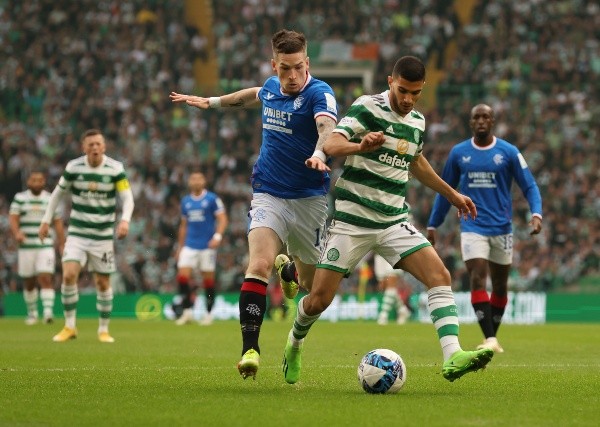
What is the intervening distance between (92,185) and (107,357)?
382 cm

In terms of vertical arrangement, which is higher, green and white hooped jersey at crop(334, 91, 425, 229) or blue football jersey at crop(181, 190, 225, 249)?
green and white hooped jersey at crop(334, 91, 425, 229)

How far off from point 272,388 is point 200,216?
13.5 m

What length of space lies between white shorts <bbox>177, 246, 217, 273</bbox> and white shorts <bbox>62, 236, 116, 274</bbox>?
21.6 feet

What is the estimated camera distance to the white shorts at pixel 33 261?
2084 cm

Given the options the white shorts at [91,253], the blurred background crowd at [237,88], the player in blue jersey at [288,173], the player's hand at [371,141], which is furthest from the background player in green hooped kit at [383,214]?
the blurred background crowd at [237,88]

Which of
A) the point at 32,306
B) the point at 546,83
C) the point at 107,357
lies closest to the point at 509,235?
the point at 107,357

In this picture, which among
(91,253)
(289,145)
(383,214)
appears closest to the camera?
(383,214)

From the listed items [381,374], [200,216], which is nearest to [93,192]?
[200,216]

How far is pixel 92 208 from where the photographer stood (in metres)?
15.4

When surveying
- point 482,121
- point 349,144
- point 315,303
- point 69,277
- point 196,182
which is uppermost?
point 482,121

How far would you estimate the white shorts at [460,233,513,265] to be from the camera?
44.0 ft

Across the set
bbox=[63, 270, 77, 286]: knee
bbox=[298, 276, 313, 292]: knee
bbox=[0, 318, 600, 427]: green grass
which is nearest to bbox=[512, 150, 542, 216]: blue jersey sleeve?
bbox=[0, 318, 600, 427]: green grass

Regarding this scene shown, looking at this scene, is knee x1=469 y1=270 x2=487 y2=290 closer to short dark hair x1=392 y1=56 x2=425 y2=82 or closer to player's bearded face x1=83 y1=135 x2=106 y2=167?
player's bearded face x1=83 y1=135 x2=106 y2=167

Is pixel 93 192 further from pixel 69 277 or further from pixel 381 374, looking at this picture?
pixel 381 374
